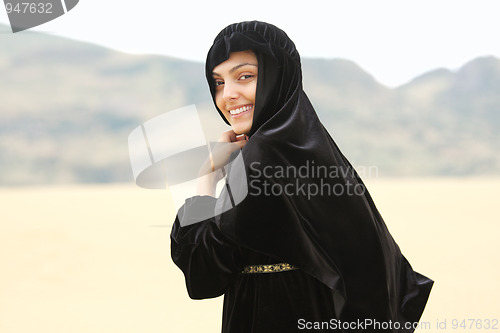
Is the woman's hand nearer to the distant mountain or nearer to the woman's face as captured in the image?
the woman's face

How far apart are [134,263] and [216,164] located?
20.2ft

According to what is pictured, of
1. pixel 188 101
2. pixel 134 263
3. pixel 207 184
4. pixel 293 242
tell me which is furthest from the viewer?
pixel 188 101

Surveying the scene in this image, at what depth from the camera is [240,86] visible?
1604 millimetres

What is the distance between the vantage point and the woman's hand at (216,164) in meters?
1.56

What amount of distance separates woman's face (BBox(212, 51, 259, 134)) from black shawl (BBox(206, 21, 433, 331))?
3cm

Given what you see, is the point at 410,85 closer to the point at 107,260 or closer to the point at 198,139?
the point at 107,260

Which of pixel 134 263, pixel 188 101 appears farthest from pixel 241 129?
pixel 188 101

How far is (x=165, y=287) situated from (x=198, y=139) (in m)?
5.28

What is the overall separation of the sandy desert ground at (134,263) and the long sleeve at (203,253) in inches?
153

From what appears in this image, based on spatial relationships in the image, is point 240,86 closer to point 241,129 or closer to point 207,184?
point 241,129

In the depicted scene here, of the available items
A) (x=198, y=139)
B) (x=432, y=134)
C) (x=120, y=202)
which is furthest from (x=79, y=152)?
(x=198, y=139)

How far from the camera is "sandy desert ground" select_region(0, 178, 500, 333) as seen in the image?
569 centimetres

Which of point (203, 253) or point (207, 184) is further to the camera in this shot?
point (207, 184)

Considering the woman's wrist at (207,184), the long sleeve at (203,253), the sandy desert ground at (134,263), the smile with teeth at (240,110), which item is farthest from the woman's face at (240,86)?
the sandy desert ground at (134,263)
